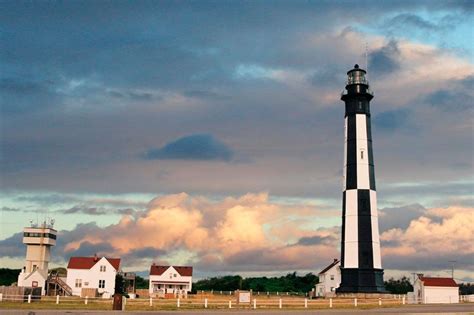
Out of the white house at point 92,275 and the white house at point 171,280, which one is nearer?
the white house at point 92,275

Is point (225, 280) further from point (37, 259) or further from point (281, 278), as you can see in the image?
point (37, 259)

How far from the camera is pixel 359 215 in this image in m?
63.0

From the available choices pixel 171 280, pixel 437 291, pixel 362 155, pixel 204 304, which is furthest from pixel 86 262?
pixel 437 291

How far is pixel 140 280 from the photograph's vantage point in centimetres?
11156

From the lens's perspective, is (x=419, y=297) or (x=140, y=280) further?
(x=140, y=280)

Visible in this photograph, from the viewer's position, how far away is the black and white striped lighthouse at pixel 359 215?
62.5 m

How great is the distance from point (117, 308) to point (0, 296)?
16.2 m

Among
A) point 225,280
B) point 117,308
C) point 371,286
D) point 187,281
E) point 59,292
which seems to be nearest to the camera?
point 117,308

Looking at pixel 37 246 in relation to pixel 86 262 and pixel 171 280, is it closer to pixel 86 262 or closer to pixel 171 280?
pixel 86 262

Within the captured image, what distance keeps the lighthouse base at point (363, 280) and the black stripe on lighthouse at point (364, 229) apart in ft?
2.34

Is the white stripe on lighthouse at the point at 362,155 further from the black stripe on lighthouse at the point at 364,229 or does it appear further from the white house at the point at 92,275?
the white house at the point at 92,275

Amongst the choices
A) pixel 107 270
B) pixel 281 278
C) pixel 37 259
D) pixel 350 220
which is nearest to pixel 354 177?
pixel 350 220

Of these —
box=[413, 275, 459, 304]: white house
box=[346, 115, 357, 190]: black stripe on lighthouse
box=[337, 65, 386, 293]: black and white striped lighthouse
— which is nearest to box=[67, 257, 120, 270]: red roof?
box=[337, 65, 386, 293]: black and white striped lighthouse

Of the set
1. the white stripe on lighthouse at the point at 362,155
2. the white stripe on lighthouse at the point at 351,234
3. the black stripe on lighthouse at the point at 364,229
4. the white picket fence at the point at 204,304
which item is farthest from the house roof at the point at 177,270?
the white stripe on lighthouse at the point at 362,155
